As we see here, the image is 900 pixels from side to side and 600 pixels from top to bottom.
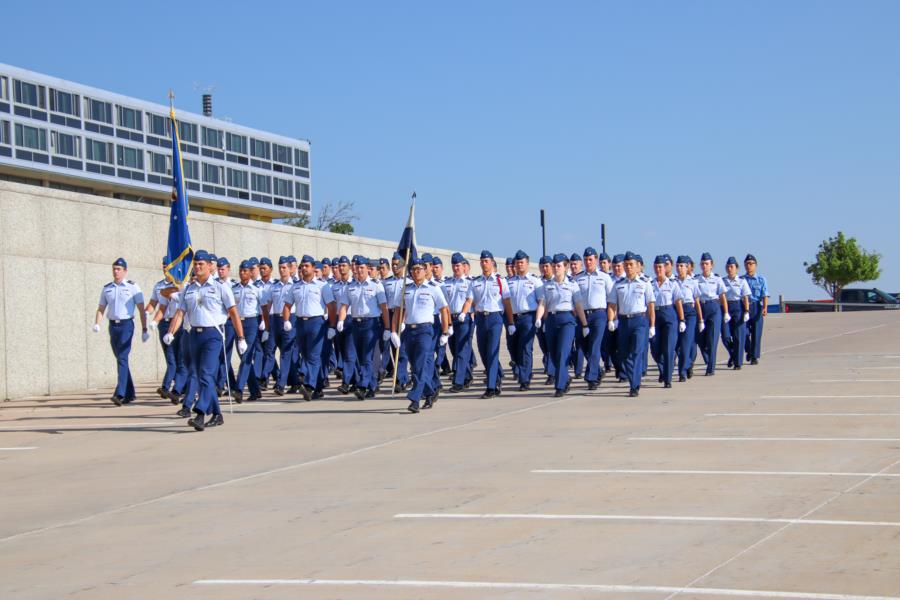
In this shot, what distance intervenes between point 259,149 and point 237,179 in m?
5.30

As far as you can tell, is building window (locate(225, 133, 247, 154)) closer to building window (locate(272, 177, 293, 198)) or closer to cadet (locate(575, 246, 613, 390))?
building window (locate(272, 177, 293, 198))

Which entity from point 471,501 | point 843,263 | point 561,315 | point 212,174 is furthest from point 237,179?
point 471,501

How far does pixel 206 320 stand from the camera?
579 inches

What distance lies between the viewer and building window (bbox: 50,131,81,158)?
9375 cm

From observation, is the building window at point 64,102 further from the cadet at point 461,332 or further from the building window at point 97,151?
the cadet at point 461,332

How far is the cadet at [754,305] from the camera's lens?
75.2 ft

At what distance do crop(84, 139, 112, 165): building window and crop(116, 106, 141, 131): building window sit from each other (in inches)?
106

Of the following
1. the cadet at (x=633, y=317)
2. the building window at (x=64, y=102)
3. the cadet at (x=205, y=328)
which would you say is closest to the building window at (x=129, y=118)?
the building window at (x=64, y=102)

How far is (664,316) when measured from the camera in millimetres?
18984

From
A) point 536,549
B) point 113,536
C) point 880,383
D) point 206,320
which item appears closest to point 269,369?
point 206,320

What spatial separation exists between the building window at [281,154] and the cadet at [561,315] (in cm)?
11144

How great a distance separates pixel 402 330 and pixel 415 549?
9.21 m

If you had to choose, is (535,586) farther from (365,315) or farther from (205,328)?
(365,315)

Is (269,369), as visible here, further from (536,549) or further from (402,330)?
(536,549)
